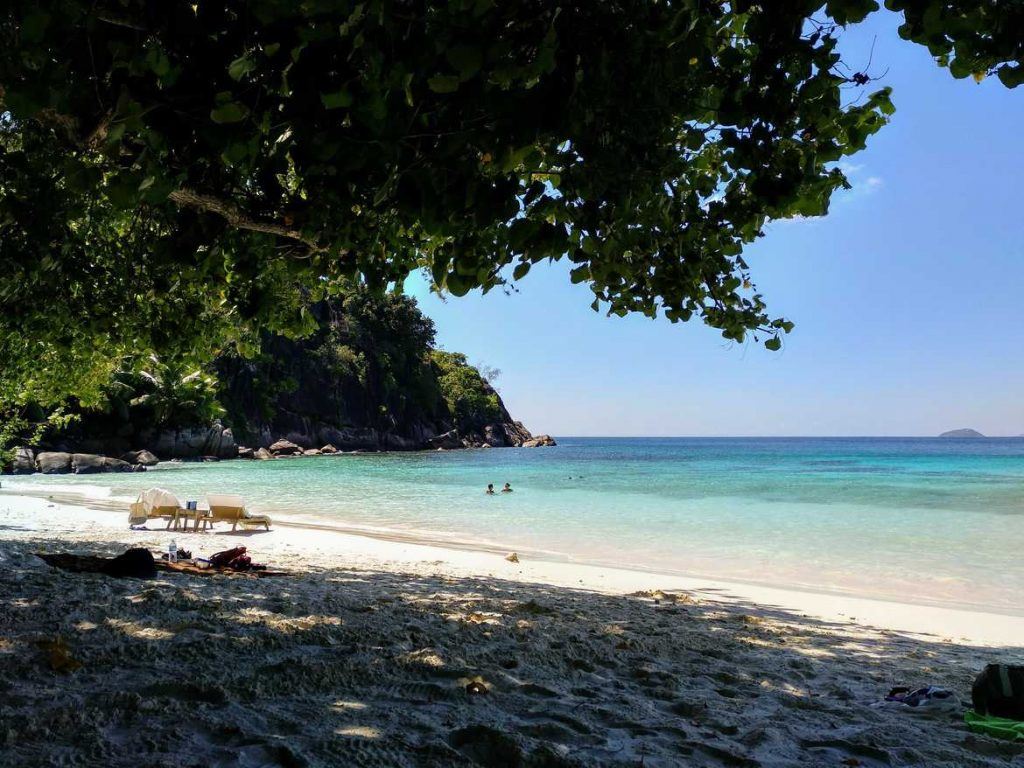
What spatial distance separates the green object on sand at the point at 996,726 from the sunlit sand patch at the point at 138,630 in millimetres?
4335

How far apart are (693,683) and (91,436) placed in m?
50.1

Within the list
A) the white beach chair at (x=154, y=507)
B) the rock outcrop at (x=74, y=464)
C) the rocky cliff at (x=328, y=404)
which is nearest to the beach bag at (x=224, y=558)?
the white beach chair at (x=154, y=507)

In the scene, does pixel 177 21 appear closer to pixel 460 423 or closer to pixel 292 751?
pixel 292 751

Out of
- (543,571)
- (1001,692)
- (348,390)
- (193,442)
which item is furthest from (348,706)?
(348,390)

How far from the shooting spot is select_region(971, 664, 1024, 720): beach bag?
11.0ft

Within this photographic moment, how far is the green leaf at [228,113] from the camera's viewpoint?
2352 millimetres

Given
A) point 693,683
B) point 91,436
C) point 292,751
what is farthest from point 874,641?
point 91,436

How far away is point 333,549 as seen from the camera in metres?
11.7

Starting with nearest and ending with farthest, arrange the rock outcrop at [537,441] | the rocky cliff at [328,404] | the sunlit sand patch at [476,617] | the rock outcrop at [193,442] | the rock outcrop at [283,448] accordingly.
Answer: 1. the sunlit sand patch at [476,617]
2. the rocky cliff at [328,404]
3. the rock outcrop at [193,442]
4. the rock outcrop at [283,448]
5. the rock outcrop at [537,441]

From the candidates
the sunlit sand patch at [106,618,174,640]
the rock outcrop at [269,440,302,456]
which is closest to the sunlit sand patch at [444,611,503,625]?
the sunlit sand patch at [106,618,174,640]

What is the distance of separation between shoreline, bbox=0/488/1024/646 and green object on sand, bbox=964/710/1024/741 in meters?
3.94

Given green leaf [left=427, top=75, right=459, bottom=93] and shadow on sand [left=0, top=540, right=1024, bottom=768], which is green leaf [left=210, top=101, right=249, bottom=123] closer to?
green leaf [left=427, top=75, right=459, bottom=93]

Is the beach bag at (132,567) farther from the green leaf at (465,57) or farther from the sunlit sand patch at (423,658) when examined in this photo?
the green leaf at (465,57)

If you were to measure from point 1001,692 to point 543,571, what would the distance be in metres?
7.36
